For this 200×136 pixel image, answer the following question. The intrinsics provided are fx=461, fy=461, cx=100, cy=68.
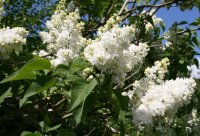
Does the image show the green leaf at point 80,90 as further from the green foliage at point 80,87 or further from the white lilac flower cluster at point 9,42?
the white lilac flower cluster at point 9,42

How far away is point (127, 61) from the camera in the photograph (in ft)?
7.60

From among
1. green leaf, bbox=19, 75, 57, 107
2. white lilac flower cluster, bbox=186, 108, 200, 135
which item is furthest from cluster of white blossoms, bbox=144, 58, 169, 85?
white lilac flower cluster, bbox=186, 108, 200, 135

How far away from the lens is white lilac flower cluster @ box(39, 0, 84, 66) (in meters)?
2.51

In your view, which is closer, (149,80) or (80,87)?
(80,87)

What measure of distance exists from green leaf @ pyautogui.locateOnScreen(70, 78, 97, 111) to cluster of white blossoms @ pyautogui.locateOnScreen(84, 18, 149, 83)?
183 millimetres

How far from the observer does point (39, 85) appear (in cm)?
214

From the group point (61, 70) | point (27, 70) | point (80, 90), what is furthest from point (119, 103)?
point (27, 70)

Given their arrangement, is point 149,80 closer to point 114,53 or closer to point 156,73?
point 156,73

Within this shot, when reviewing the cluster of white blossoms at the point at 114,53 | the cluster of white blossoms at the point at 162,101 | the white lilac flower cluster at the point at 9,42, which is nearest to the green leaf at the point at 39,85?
the cluster of white blossoms at the point at 114,53

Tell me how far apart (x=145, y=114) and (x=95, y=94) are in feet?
1.01

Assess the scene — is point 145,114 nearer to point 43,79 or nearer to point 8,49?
point 43,79

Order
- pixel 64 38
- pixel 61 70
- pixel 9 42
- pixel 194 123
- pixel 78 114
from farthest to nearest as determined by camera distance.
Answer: pixel 194 123 → pixel 64 38 → pixel 9 42 → pixel 61 70 → pixel 78 114

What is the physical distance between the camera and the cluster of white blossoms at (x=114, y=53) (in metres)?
2.26

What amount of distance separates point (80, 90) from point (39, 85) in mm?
199
